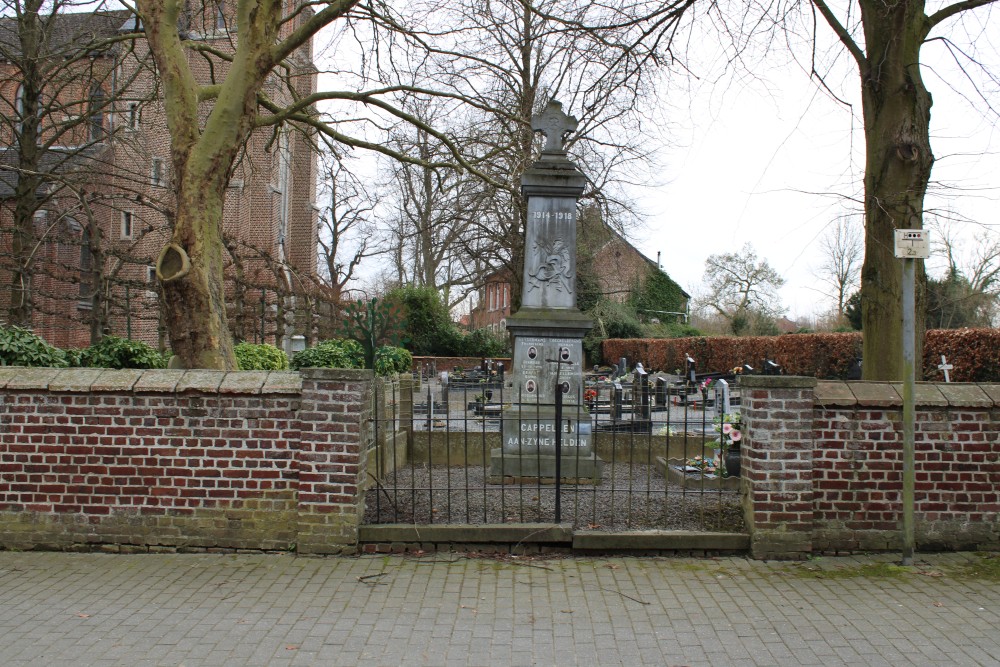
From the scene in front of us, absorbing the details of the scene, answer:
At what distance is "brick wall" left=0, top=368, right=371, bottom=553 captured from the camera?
585cm

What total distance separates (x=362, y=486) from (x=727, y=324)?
45841mm

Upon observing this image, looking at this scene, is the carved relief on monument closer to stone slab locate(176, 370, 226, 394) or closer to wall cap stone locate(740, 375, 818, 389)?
wall cap stone locate(740, 375, 818, 389)

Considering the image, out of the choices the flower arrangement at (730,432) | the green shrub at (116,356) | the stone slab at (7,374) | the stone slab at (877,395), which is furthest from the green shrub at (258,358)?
the stone slab at (877,395)

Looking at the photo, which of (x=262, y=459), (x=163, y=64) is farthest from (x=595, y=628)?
(x=163, y=64)

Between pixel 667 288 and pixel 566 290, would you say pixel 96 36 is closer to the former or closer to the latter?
pixel 566 290

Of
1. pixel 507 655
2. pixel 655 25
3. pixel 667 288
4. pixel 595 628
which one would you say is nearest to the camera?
pixel 507 655

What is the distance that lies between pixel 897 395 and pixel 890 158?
274 cm

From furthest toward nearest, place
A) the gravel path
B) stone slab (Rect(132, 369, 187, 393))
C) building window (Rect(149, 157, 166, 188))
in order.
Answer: building window (Rect(149, 157, 166, 188)) < the gravel path < stone slab (Rect(132, 369, 187, 393))

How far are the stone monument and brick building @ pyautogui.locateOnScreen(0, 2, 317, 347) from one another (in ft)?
15.3

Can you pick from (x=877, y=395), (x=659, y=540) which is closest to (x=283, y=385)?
(x=659, y=540)

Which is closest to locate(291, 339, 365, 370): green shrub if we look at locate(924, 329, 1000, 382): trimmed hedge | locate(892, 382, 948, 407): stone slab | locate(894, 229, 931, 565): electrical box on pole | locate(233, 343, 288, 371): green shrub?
locate(233, 343, 288, 371): green shrub

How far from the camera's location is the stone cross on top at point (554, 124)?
31.9 ft

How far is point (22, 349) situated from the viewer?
28.3 ft

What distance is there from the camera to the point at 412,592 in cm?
512
